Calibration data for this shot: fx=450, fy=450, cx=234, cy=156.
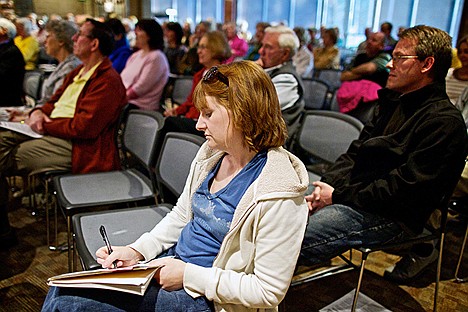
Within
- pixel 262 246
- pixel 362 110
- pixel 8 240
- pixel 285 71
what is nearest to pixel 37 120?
pixel 8 240

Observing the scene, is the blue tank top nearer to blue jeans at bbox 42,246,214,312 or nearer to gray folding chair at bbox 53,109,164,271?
blue jeans at bbox 42,246,214,312

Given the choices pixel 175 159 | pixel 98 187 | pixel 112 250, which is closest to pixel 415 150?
pixel 175 159

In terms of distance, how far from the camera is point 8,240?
2736 millimetres

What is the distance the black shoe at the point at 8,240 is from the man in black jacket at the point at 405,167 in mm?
1892

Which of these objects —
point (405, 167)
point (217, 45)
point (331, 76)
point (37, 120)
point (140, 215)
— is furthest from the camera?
point (331, 76)

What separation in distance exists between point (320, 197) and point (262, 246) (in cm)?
85

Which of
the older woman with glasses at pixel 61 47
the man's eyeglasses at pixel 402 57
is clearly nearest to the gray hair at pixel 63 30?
the older woman with glasses at pixel 61 47

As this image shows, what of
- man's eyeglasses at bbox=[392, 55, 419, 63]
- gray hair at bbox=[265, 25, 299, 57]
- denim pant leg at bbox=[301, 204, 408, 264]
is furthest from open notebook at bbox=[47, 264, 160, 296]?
gray hair at bbox=[265, 25, 299, 57]

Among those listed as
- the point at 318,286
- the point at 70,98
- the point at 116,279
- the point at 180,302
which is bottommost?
the point at 318,286

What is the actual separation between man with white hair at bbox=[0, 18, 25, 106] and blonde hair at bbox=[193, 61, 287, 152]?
10.9ft

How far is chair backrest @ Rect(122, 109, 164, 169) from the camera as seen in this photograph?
2398mm

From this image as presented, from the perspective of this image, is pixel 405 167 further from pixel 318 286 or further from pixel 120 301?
pixel 120 301

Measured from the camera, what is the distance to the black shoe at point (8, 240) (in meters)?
2.71

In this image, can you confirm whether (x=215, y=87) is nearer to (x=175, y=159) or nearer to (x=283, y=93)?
(x=175, y=159)
